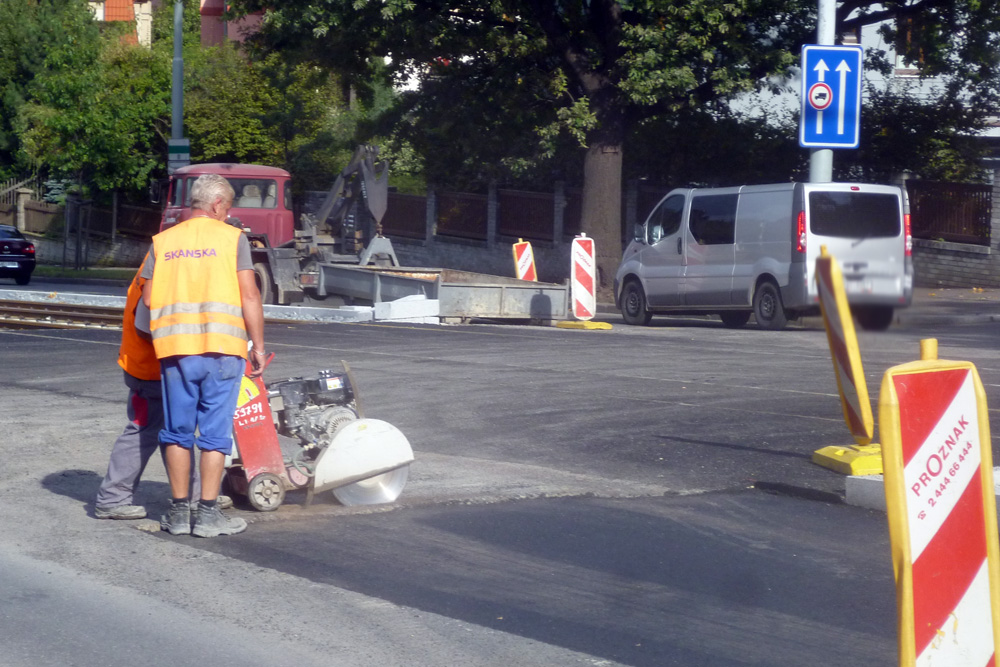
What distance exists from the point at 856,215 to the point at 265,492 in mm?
4679

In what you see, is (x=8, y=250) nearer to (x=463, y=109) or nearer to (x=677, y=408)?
(x=463, y=109)

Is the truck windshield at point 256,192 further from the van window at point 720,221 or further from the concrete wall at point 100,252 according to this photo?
the concrete wall at point 100,252

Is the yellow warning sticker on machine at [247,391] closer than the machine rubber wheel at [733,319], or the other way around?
the yellow warning sticker on machine at [247,391]

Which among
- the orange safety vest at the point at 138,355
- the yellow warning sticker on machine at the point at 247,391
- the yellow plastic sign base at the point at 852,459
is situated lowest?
the yellow plastic sign base at the point at 852,459

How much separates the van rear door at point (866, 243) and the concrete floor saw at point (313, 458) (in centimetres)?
413

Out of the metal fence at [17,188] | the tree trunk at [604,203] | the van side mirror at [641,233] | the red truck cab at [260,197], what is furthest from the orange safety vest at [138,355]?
the metal fence at [17,188]

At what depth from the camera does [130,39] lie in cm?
4497

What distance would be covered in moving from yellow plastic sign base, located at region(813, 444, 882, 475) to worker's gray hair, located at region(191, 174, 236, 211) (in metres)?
3.84

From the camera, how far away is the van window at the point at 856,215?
2.04m

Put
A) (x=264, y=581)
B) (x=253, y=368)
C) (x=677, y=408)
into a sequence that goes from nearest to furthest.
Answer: (x=264, y=581) < (x=253, y=368) < (x=677, y=408)

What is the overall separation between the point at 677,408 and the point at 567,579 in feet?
15.7

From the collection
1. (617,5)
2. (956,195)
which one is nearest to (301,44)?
(617,5)

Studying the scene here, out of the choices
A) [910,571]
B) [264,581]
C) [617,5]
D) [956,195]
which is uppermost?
[617,5]

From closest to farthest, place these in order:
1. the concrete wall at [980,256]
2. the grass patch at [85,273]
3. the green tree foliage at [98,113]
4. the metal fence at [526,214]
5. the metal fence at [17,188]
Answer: the concrete wall at [980,256], the metal fence at [526,214], the grass patch at [85,273], the green tree foliage at [98,113], the metal fence at [17,188]
